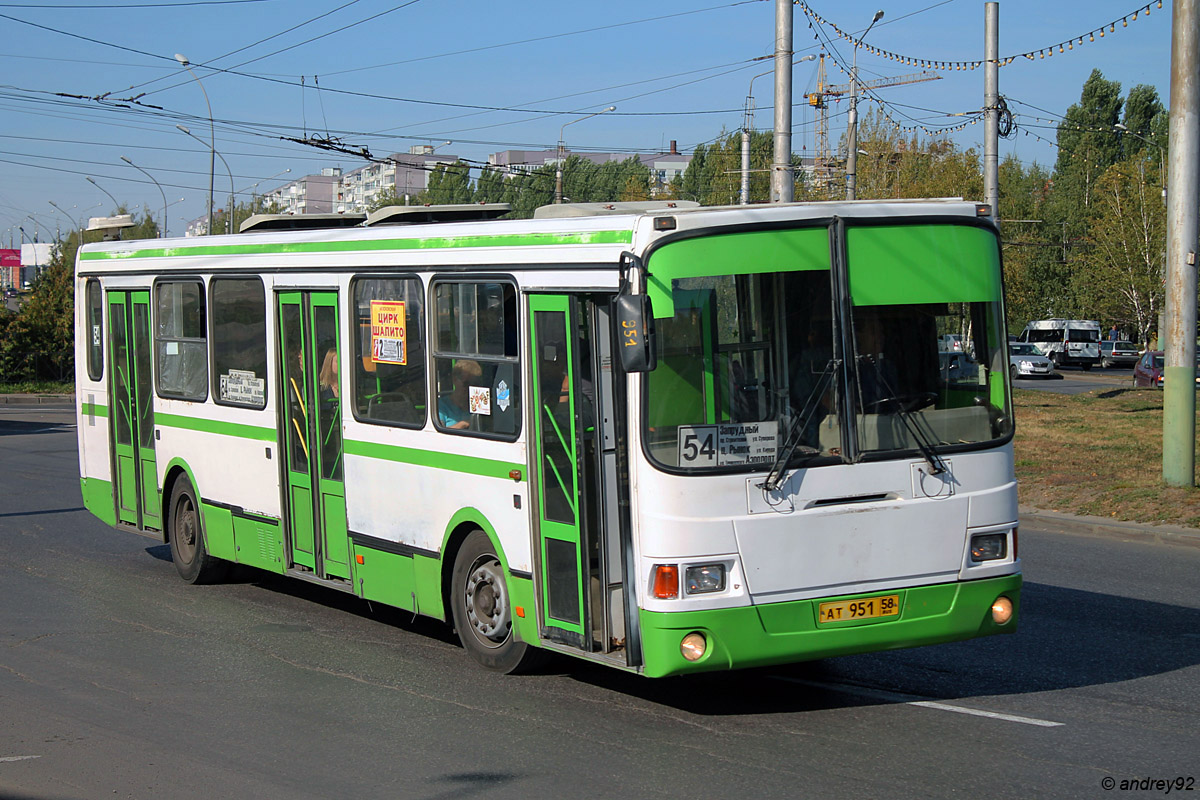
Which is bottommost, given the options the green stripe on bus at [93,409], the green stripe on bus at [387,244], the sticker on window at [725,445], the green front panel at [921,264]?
the green stripe on bus at [93,409]

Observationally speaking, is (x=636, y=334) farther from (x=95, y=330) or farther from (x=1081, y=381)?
(x=1081, y=381)

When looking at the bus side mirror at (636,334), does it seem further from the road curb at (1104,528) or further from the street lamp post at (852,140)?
the street lamp post at (852,140)

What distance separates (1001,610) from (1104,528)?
7.43 metres

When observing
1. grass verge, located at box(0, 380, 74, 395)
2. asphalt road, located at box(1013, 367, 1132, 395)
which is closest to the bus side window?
grass verge, located at box(0, 380, 74, 395)

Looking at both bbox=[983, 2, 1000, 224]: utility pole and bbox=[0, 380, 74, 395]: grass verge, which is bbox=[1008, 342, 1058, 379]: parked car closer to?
bbox=[983, 2, 1000, 224]: utility pole

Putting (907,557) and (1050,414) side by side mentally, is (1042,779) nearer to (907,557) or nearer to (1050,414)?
(907,557)

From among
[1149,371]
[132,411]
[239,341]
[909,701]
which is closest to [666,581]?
[909,701]

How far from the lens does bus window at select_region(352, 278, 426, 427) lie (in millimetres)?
8555

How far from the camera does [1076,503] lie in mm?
14992

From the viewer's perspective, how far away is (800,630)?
656 cm

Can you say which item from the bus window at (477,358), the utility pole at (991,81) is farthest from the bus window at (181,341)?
the utility pole at (991,81)

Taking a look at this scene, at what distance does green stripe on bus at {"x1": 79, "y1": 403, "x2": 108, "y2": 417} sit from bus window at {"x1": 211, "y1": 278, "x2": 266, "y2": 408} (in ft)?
7.61

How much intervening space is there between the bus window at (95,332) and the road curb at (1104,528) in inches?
390

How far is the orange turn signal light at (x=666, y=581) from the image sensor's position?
6.39m
